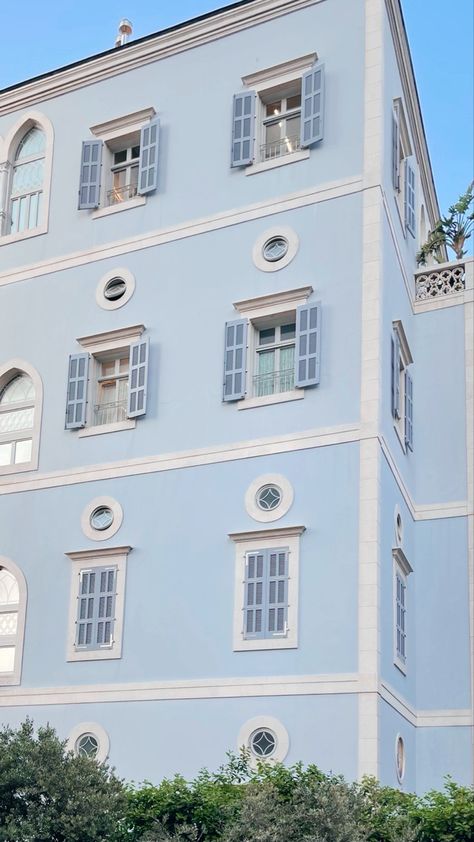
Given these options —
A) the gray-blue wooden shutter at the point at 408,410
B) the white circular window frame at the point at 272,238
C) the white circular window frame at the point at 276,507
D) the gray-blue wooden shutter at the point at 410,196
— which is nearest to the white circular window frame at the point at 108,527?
the white circular window frame at the point at 276,507

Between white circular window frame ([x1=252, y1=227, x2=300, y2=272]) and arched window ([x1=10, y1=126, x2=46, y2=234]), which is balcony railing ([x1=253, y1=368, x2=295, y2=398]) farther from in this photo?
arched window ([x1=10, y1=126, x2=46, y2=234])

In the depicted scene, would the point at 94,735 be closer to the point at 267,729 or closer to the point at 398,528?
the point at 267,729

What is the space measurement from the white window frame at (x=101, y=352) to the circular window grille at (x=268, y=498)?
277 centimetres

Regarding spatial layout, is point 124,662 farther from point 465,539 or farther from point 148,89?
point 148,89

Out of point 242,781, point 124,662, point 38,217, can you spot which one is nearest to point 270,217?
point 38,217

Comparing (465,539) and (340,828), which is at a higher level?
(465,539)

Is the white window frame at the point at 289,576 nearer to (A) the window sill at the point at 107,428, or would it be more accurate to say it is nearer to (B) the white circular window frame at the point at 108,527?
(B) the white circular window frame at the point at 108,527

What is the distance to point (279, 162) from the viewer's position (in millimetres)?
21031

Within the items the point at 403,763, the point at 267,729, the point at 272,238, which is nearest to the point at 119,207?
the point at 272,238

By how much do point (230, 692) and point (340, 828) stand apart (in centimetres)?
413

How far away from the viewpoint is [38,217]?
2359 centimetres

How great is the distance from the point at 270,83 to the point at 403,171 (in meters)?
3.02

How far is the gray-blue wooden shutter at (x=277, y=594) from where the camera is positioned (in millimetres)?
18406

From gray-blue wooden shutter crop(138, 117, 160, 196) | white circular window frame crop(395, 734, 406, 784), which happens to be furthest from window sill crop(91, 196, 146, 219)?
white circular window frame crop(395, 734, 406, 784)
